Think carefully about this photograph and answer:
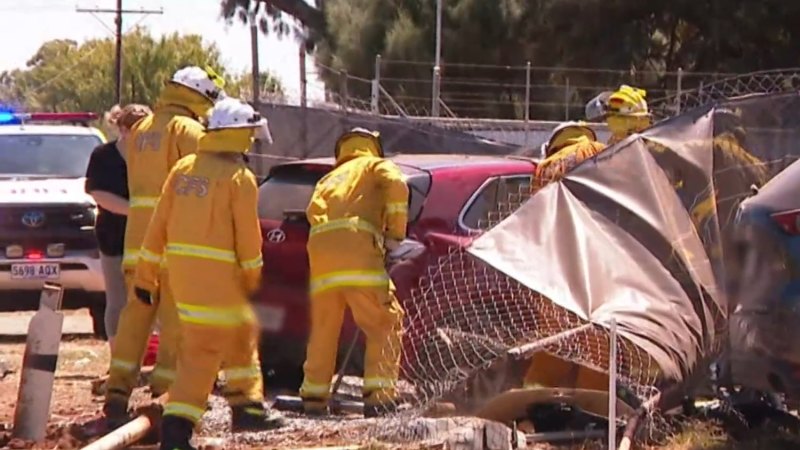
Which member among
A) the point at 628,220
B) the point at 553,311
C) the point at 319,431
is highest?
the point at 628,220

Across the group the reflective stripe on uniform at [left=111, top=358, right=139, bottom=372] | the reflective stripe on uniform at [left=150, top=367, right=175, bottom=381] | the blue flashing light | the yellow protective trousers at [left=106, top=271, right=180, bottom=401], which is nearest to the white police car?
the blue flashing light

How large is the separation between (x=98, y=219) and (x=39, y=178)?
4.27m

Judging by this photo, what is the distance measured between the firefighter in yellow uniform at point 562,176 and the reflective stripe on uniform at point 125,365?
2.15 meters

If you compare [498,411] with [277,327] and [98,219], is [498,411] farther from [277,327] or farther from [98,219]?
[98,219]

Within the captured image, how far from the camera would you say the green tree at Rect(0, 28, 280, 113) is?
69.9m

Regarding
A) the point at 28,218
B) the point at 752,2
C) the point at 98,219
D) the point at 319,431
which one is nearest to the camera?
the point at 319,431

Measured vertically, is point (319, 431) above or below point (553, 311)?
below

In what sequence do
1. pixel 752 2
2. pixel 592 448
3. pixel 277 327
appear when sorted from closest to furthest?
pixel 592 448, pixel 277 327, pixel 752 2

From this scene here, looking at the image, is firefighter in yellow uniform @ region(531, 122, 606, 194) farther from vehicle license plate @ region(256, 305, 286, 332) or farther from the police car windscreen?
the police car windscreen

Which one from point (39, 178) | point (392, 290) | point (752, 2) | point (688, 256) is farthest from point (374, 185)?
point (752, 2)

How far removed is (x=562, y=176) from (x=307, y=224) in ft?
6.09

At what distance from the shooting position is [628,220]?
7297 millimetres

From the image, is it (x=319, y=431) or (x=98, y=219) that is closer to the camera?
(x=319, y=431)

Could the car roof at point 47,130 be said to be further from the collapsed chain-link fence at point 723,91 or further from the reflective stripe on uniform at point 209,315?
the reflective stripe on uniform at point 209,315
